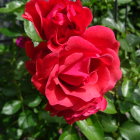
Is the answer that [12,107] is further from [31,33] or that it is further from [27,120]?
[31,33]

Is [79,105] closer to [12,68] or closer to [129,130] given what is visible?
[129,130]

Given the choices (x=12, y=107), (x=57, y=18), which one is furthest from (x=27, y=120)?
(x=57, y=18)

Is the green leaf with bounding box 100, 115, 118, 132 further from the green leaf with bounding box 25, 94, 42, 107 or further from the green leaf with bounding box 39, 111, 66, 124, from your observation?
the green leaf with bounding box 25, 94, 42, 107

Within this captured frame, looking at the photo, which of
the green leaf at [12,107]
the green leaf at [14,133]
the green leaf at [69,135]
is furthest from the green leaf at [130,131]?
the green leaf at [14,133]

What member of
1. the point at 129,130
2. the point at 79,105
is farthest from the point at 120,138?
the point at 79,105

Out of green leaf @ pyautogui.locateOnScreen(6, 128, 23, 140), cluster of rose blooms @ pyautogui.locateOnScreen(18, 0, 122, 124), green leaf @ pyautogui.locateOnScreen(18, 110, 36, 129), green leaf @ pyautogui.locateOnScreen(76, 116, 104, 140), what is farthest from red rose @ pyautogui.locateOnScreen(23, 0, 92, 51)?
green leaf @ pyautogui.locateOnScreen(6, 128, 23, 140)

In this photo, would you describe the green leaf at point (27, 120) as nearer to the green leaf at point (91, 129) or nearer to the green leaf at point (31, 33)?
the green leaf at point (91, 129)
